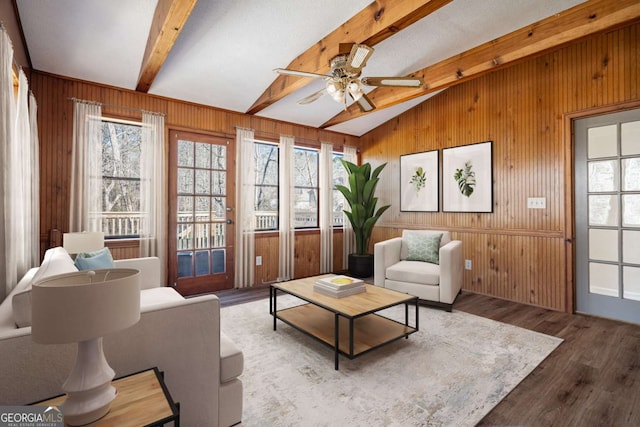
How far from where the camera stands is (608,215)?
3.07 metres

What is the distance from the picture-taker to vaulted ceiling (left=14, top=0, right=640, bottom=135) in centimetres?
233

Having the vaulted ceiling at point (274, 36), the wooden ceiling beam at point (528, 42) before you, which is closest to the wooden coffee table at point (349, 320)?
the vaulted ceiling at point (274, 36)

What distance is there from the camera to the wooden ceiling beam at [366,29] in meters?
2.17

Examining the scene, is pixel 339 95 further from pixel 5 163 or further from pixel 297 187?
pixel 297 187

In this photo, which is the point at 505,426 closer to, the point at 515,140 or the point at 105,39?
the point at 515,140

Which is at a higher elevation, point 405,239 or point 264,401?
point 405,239

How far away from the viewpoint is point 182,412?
4.56ft

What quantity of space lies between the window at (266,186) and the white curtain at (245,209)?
1.04 feet

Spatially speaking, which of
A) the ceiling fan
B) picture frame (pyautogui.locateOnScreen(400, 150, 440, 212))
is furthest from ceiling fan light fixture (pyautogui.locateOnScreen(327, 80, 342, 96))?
picture frame (pyautogui.locateOnScreen(400, 150, 440, 212))

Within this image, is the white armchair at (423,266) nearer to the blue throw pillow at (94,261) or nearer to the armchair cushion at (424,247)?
the armchair cushion at (424,247)

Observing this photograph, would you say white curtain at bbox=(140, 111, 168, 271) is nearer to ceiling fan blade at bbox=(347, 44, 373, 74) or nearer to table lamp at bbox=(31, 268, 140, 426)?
ceiling fan blade at bbox=(347, 44, 373, 74)

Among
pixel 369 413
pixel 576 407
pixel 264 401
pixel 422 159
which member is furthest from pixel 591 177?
pixel 264 401

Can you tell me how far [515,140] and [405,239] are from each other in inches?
70.3

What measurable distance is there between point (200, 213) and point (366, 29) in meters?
2.90
